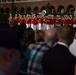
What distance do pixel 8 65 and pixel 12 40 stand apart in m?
0.17

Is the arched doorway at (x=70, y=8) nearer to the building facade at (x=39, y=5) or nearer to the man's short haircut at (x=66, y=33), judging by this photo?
the building facade at (x=39, y=5)

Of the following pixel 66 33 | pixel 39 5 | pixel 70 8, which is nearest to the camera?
pixel 66 33

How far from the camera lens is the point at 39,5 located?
209 feet

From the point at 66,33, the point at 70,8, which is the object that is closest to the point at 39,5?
the point at 70,8

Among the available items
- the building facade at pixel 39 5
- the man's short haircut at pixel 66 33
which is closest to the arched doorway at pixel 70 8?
the building facade at pixel 39 5

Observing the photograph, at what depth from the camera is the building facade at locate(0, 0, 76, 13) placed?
59.0 meters

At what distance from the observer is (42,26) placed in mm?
27094

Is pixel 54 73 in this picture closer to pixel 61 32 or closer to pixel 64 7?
pixel 61 32

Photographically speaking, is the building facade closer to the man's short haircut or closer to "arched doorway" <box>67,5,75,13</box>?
"arched doorway" <box>67,5,75,13</box>

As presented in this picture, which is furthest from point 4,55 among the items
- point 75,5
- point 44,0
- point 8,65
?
point 44,0

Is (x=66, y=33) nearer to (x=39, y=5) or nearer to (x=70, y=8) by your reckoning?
(x=70, y=8)

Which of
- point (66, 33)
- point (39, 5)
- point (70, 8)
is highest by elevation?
point (66, 33)

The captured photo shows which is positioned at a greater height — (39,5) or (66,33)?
(66,33)

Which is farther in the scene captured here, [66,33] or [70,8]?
[70,8]
